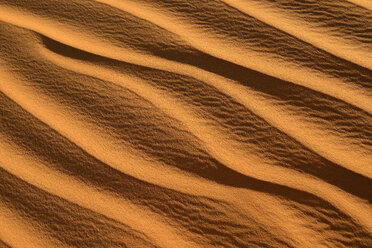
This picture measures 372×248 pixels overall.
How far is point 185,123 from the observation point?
1231 millimetres

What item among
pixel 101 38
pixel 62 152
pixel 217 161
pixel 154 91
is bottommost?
pixel 62 152

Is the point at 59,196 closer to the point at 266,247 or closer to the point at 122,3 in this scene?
the point at 266,247

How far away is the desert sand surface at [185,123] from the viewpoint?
1076 millimetres

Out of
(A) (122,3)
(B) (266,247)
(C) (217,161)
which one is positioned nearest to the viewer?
(B) (266,247)

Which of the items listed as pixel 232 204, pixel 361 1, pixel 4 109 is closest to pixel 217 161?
pixel 232 204

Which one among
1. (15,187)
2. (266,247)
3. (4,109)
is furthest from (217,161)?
(4,109)

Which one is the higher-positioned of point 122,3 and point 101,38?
point 122,3

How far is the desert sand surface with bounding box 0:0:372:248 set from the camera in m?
1.08

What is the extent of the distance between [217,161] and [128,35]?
0.59m

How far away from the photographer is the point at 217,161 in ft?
3.81

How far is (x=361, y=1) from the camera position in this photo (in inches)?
59.7

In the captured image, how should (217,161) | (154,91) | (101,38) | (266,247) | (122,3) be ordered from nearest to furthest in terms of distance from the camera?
1. (266,247)
2. (217,161)
3. (154,91)
4. (101,38)
5. (122,3)

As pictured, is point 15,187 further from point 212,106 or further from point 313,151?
point 313,151

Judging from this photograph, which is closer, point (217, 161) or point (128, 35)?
point (217, 161)
